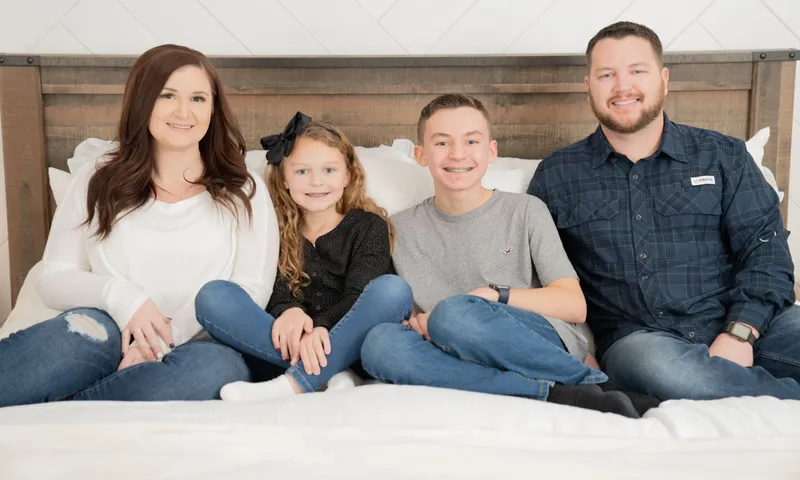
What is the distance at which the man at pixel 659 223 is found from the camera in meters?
1.67

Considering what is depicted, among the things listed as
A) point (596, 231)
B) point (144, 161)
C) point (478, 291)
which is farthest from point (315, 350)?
point (596, 231)

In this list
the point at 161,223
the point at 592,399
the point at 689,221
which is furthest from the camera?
the point at 689,221

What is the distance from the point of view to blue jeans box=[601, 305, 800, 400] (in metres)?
1.44

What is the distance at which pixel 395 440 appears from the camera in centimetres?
111

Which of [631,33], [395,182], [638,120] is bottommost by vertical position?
A: [395,182]

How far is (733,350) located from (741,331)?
5 centimetres

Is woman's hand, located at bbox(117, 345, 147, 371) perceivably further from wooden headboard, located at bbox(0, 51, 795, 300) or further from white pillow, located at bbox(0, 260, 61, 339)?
wooden headboard, located at bbox(0, 51, 795, 300)

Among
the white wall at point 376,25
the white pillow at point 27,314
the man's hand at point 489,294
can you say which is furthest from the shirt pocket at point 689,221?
the white pillow at point 27,314

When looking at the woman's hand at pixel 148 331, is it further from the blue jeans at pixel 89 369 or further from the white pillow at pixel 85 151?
the white pillow at pixel 85 151

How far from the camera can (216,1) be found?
2.37m

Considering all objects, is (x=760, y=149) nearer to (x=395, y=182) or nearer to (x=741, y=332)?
(x=741, y=332)

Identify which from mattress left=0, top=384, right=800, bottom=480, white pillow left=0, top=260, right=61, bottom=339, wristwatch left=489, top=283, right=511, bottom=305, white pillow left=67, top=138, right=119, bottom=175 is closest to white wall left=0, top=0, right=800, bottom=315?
white pillow left=67, top=138, right=119, bottom=175

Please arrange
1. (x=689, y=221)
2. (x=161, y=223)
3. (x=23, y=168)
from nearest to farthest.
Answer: (x=161, y=223), (x=689, y=221), (x=23, y=168)

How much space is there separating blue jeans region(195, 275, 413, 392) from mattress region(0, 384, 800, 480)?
28cm
